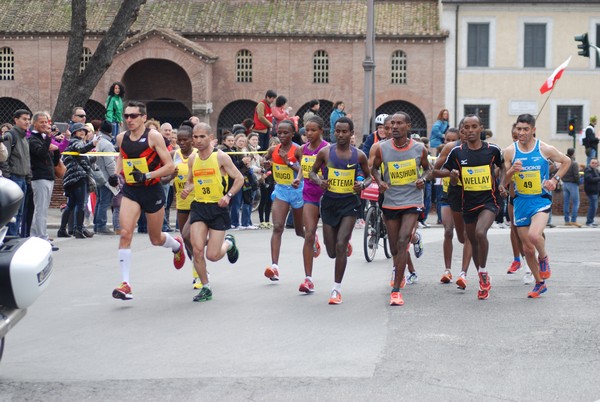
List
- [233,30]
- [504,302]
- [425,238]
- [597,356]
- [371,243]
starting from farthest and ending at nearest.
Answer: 1. [233,30]
2. [425,238]
3. [371,243]
4. [504,302]
5. [597,356]

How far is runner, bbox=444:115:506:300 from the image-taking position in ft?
41.6

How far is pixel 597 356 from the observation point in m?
9.26

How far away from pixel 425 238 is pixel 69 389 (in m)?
14.2

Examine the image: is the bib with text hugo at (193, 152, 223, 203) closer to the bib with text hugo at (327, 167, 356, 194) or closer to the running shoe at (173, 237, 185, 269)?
the bib with text hugo at (327, 167, 356, 194)

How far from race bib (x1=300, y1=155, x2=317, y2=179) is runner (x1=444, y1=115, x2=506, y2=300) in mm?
1597

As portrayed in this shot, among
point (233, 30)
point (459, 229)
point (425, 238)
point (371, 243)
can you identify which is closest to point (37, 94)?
point (233, 30)

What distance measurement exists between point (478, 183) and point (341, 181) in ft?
4.87

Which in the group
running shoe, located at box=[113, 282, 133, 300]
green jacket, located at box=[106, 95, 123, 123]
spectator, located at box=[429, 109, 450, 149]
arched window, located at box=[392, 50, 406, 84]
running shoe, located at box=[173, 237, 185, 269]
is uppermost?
arched window, located at box=[392, 50, 406, 84]

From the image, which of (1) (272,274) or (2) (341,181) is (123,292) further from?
(2) (341,181)

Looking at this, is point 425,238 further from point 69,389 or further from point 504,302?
point 69,389

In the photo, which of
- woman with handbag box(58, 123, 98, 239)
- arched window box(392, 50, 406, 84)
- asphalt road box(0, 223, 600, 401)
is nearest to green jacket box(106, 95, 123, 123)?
woman with handbag box(58, 123, 98, 239)

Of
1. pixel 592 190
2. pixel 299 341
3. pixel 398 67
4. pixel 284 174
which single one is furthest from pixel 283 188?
pixel 398 67

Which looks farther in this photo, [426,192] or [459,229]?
[426,192]

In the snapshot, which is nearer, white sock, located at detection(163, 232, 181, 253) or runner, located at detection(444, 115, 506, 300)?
runner, located at detection(444, 115, 506, 300)
